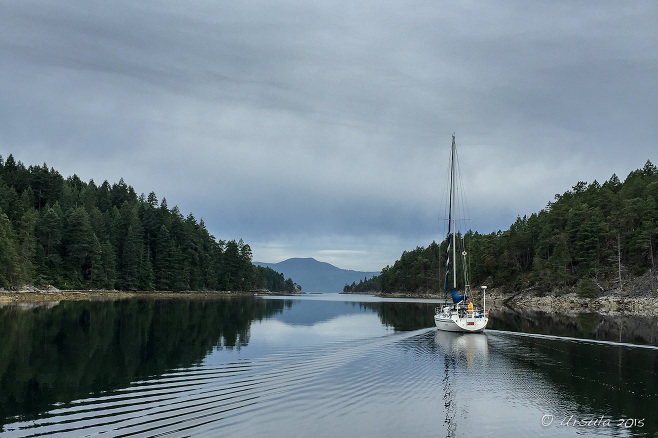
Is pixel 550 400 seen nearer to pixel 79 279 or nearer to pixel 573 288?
pixel 573 288

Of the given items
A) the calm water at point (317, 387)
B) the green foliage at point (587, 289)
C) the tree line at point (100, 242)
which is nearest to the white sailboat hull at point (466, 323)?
the calm water at point (317, 387)

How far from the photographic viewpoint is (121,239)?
138 metres

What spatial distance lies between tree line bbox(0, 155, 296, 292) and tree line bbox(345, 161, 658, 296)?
97.4m

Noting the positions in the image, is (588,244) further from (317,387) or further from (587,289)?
(317,387)

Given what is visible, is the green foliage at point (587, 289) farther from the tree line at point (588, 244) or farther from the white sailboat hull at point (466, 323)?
the white sailboat hull at point (466, 323)

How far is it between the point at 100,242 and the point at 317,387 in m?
122

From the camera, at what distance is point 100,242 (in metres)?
125

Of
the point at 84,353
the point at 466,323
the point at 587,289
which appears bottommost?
the point at 84,353

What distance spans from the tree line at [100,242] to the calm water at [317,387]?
66501 mm

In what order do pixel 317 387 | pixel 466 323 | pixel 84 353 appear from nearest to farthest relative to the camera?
pixel 317 387 < pixel 84 353 < pixel 466 323

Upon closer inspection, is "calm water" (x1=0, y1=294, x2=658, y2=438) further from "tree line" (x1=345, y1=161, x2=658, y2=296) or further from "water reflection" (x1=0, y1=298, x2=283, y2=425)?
"tree line" (x1=345, y1=161, x2=658, y2=296)

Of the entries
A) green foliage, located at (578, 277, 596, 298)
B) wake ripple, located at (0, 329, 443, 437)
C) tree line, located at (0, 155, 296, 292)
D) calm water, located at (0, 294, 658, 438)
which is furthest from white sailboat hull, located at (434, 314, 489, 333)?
tree line, located at (0, 155, 296, 292)

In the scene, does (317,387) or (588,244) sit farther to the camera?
(588,244)

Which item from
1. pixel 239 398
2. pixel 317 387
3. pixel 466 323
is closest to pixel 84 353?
pixel 239 398
